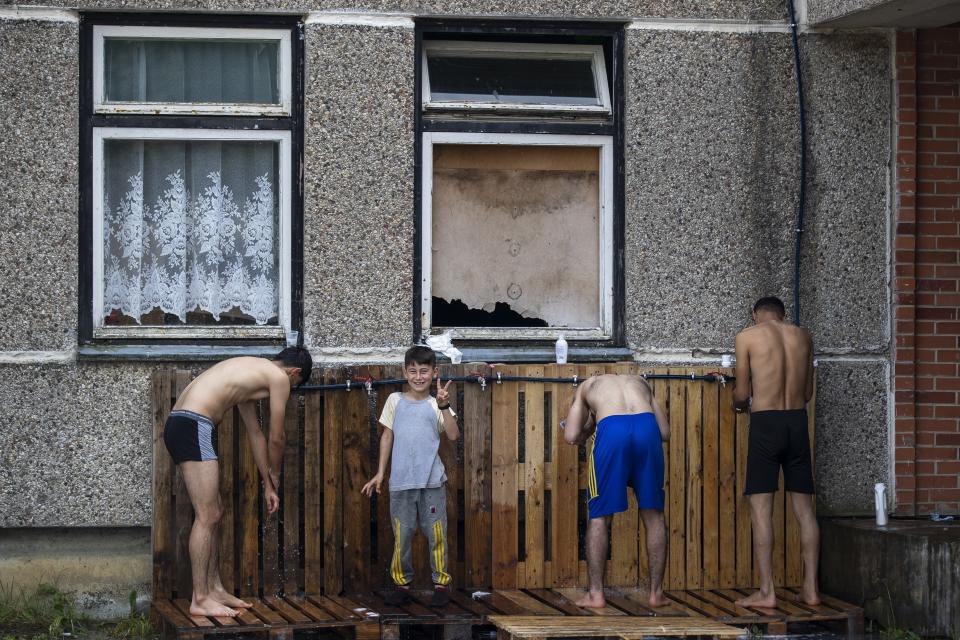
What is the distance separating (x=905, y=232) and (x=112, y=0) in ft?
17.1

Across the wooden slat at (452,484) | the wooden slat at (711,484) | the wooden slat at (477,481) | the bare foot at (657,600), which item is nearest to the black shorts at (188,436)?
the wooden slat at (452,484)

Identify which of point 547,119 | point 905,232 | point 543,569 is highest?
point 547,119

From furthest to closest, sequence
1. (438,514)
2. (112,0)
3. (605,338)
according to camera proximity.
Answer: (605,338)
(112,0)
(438,514)

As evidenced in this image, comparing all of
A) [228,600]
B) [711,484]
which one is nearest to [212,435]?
[228,600]

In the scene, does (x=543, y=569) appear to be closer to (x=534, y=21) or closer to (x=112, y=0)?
(x=534, y=21)

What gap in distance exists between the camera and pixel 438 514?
728cm

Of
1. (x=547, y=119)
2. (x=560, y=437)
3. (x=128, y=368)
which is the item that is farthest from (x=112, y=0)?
(x=560, y=437)

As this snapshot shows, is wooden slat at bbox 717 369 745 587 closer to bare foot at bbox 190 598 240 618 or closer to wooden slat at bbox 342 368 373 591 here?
wooden slat at bbox 342 368 373 591

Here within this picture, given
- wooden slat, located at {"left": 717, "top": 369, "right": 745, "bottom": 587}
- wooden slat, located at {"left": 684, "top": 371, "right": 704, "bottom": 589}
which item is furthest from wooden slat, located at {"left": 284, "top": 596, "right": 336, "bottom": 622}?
wooden slat, located at {"left": 717, "top": 369, "right": 745, "bottom": 587}

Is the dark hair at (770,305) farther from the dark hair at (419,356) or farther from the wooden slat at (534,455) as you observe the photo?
the dark hair at (419,356)

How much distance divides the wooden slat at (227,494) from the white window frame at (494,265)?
1.41 m

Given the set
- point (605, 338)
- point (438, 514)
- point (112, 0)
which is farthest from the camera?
point (605, 338)

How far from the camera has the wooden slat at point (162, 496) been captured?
24.4 feet

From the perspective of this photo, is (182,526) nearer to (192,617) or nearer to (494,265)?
(192,617)
